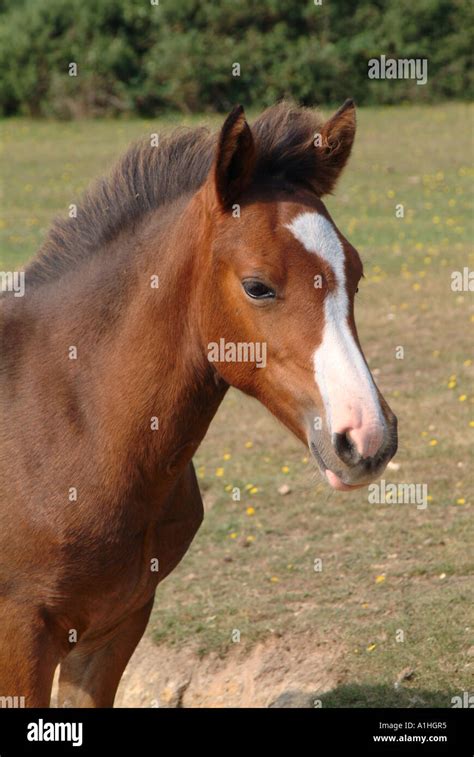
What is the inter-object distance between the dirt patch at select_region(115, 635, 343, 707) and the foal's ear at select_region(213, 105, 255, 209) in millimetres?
3136

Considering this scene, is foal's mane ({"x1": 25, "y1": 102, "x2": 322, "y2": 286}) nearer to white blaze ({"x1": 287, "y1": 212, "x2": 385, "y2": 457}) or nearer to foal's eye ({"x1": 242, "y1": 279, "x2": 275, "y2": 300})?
white blaze ({"x1": 287, "y1": 212, "x2": 385, "y2": 457})

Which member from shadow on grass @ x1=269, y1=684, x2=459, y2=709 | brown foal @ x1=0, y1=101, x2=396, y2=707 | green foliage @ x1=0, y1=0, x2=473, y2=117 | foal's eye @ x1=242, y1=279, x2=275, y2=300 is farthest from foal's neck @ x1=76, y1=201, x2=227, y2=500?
green foliage @ x1=0, y1=0, x2=473, y2=117

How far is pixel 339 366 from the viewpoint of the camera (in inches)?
147

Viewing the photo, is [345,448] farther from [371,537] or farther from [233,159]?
[371,537]

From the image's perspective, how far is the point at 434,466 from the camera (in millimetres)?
8586

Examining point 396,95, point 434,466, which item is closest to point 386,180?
point 396,95

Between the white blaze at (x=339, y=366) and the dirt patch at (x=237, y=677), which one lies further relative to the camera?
the dirt patch at (x=237, y=677)

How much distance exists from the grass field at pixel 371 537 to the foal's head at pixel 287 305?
0.40 meters

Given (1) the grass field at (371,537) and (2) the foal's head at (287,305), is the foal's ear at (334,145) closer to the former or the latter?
(2) the foal's head at (287,305)

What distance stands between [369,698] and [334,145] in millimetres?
3058

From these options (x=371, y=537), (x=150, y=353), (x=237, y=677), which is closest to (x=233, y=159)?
(x=150, y=353)

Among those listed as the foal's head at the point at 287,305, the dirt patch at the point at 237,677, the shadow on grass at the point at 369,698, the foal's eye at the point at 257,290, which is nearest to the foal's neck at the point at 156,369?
the foal's head at the point at 287,305

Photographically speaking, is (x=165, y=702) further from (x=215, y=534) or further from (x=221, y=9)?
(x=221, y=9)

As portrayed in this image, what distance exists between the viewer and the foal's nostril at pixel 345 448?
3.70 metres
